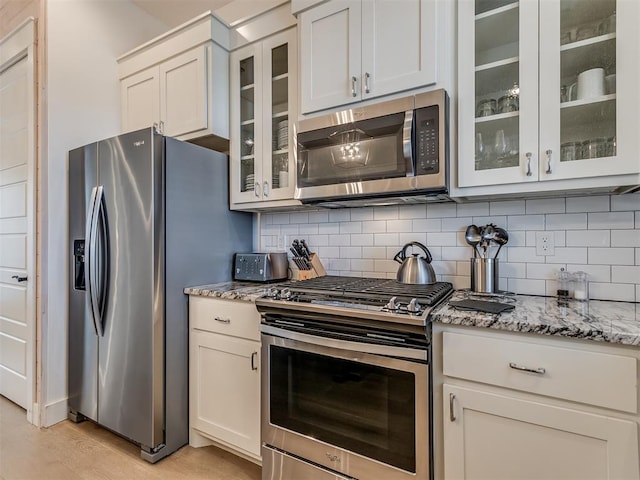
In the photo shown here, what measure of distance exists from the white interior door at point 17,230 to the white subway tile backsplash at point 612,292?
10.7ft

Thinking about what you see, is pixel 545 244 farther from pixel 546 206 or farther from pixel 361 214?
pixel 361 214

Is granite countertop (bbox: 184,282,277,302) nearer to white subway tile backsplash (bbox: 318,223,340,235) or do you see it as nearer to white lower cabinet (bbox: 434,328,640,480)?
white subway tile backsplash (bbox: 318,223,340,235)

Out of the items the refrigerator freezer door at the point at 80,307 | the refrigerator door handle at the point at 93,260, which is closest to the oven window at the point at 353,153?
the refrigerator door handle at the point at 93,260

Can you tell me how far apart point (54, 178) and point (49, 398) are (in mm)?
1453

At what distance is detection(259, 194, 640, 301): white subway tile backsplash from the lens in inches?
60.5

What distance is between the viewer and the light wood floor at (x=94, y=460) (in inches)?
69.6

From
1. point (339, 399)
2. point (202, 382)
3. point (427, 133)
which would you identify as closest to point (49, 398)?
point (202, 382)

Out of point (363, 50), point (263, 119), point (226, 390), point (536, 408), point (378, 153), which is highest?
point (363, 50)

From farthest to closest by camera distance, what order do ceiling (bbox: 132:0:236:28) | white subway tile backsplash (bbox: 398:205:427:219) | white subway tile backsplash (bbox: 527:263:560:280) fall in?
ceiling (bbox: 132:0:236:28)
white subway tile backsplash (bbox: 398:205:427:219)
white subway tile backsplash (bbox: 527:263:560:280)

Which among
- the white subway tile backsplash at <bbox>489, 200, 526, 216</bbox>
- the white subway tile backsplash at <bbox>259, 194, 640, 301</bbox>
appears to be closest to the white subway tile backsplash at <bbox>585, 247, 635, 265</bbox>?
the white subway tile backsplash at <bbox>259, 194, 640, 301</bbox>

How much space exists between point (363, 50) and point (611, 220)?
1.40 m

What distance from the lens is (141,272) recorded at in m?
1.89

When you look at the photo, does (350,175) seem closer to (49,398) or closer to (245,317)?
(245,317)

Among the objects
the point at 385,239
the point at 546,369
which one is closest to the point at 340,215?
the point at 385,239
